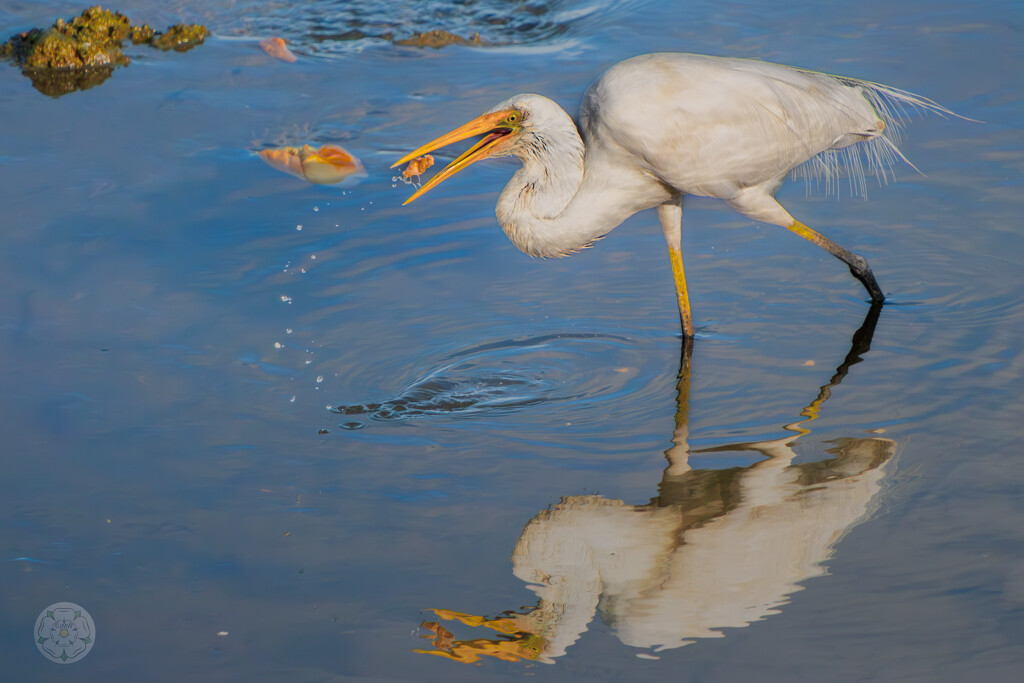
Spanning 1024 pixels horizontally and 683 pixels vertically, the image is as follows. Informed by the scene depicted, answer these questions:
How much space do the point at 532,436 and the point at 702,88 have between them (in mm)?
1664

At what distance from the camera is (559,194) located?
171 inches

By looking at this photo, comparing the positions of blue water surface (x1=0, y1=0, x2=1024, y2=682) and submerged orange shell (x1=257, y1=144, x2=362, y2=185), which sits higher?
submerged orange shell (x1=257, y1=144, x2=362, y2=185)

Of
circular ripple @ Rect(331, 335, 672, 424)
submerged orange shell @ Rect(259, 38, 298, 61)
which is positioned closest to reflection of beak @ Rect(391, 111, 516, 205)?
circular ripple @ Rect(331, 335, 672, 424)

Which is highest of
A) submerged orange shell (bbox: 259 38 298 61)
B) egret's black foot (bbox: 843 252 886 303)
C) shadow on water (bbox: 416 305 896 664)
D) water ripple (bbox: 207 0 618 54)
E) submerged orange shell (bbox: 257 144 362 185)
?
water ripple (bbox: 207 0 618 54)

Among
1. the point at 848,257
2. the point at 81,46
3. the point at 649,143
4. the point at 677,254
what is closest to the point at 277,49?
the point at 81,46

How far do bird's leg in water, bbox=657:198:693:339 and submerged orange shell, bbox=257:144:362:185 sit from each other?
233cm

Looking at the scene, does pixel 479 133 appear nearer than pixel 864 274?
Yes

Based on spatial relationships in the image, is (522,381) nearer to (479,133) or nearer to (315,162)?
(479,133)

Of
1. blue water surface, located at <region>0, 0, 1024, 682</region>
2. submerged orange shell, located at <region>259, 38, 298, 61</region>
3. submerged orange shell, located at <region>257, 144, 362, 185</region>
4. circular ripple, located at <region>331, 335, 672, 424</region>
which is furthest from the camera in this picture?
submerged orange shell, located at <region>259, 38, 298, 61</region>

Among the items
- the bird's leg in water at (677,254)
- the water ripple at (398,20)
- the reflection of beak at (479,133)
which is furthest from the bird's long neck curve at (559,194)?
the water ripple at (398,20)

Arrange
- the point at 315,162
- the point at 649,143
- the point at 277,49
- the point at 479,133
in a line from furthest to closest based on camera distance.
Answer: the point at 277,49
the point at 315,162
the point at 479,133
the point at 649,143

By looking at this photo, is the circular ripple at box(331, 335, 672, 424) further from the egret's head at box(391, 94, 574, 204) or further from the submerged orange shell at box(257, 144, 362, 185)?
the submerged orange shell at box(257, 144, 362, 185)

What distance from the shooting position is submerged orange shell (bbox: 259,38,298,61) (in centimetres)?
796

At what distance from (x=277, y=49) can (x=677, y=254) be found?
4.71 metres
